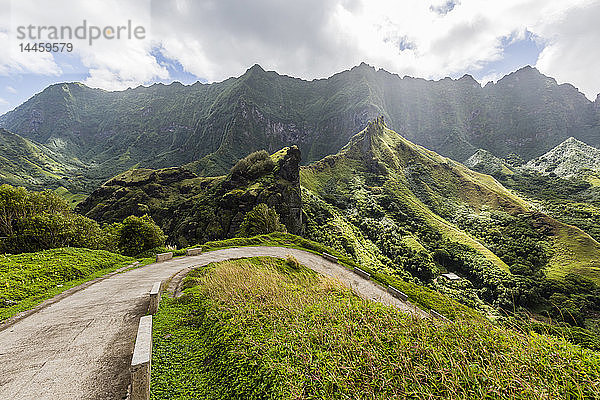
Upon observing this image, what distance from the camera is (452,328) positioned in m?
5.51

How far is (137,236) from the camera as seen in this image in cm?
2672

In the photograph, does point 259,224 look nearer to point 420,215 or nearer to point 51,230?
point 51,230

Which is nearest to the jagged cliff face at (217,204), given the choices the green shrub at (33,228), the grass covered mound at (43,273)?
the green shrub at (33,228)

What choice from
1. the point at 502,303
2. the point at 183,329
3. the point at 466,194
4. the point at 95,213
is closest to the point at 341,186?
the point at 466,194

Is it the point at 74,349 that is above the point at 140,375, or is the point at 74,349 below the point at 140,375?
below

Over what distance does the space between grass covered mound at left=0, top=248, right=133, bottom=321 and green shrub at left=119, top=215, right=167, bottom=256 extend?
943 cm

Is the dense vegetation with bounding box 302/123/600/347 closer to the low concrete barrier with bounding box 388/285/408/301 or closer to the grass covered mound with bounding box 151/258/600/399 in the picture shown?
the low concrete barrier with bounding box 388/285/408/301

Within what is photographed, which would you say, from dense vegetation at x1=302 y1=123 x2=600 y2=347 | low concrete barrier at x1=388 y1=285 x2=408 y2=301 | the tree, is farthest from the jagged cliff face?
low concrete barrier at x1=388 y1=285 x2=408 y2=301

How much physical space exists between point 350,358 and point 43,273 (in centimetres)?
1592

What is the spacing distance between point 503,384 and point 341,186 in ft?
496

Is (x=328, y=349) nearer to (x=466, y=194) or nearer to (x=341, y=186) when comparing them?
(x=341, y=186)

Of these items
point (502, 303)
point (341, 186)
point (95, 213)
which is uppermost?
point (341, 186)

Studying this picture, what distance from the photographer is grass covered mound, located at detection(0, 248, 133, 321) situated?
357 inches

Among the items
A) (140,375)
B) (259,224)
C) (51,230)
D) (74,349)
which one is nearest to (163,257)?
(51,230)
